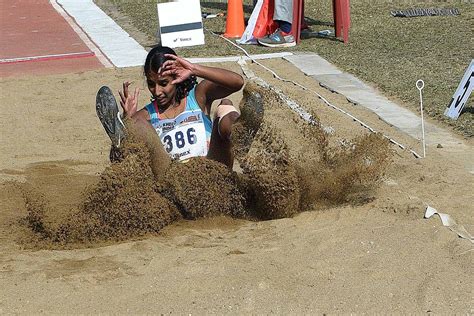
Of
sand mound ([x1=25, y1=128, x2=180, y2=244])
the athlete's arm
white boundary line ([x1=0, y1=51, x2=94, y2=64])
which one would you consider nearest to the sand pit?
sand mound ([x1=25, y1=128, x2=180, y2=244])

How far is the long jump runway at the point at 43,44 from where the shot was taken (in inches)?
449

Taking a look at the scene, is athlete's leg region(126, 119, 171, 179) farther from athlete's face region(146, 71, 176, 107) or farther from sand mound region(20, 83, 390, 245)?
athlete's face region(146, 71, 176, 107)

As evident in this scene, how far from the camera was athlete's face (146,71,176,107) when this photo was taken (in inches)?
236

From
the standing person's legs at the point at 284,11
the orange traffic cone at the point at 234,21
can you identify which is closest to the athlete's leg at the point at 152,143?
the standing person's legs at the point at 284,11

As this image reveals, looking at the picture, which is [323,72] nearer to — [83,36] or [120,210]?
[83,36]

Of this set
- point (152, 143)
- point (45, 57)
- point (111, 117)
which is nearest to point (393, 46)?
point (45, 57)

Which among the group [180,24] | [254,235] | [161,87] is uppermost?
[161,87]

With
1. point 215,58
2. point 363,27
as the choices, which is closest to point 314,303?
point 215,58

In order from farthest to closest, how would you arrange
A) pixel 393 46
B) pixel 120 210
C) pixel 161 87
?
pixel 393 46
pixel 161 87
pixel 120 210

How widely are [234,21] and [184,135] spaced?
727cm

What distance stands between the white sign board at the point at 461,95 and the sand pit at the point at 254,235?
81 centimetres

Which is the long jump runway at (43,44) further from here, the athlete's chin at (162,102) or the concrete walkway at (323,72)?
the athlete's chin at (162,102)

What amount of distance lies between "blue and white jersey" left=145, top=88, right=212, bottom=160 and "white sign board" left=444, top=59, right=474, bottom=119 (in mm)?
2990

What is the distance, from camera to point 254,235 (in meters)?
5.54
